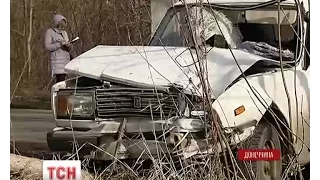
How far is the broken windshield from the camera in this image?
5000mm

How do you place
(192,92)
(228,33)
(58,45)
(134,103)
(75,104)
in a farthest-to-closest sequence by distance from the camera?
(228,33) < (58,45) < (75,104) < (134,103) < (192,92)

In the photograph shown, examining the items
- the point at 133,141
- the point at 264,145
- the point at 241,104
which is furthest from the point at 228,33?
the point at 133,141

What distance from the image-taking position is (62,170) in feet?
16.1

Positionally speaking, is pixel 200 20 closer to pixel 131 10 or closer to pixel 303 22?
pixel 131 10

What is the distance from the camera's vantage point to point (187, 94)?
4.62m

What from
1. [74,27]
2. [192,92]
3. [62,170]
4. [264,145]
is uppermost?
[74,27]

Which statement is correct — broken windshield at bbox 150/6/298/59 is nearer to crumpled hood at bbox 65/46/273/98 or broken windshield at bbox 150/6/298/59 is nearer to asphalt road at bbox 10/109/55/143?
crumpled hood at bbox 65/46/273/98

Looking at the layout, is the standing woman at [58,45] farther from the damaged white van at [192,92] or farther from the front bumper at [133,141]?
the front bumper at [133,141]

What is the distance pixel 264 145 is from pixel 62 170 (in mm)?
1613

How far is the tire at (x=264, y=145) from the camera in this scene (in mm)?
4867

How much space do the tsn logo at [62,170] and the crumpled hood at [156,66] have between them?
72 centimetres

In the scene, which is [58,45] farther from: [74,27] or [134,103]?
[134,103]

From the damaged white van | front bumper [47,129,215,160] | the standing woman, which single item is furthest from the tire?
the standing woman

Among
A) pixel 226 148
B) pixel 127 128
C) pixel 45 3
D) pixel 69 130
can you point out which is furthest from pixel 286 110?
pixel 45 3
